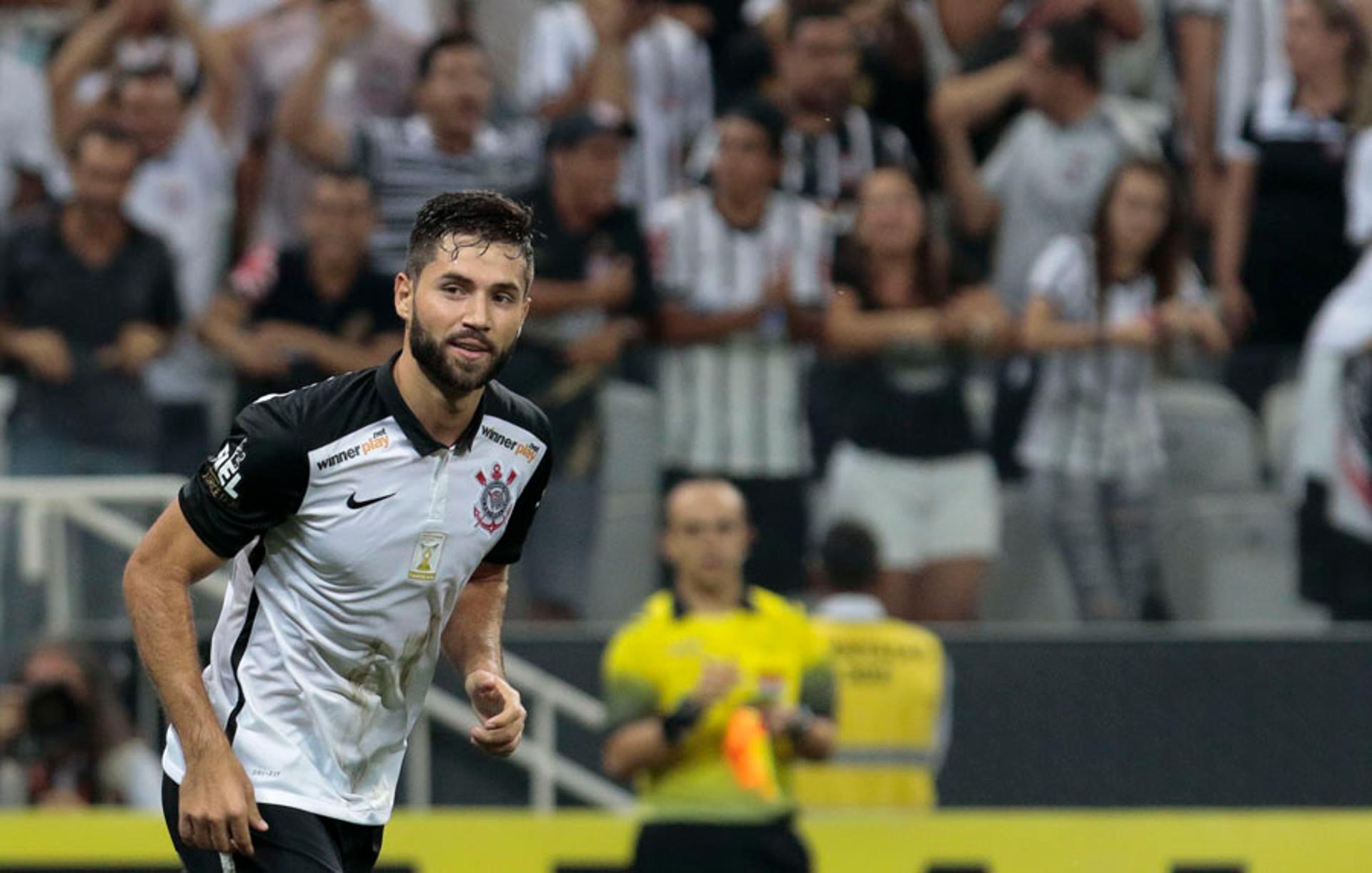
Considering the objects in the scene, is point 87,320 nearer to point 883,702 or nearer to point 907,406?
point 907,406

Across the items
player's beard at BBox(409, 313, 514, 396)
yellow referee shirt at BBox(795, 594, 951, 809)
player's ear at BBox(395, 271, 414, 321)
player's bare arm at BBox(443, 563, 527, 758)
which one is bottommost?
yellow referee shirt at BBox(795, 594, 951, 809)

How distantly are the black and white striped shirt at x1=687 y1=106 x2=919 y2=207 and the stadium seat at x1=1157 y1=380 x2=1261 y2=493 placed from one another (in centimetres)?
169

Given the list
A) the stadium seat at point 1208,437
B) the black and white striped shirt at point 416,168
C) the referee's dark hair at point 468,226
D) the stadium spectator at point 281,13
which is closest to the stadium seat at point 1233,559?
the stadium seat at point 1208,437

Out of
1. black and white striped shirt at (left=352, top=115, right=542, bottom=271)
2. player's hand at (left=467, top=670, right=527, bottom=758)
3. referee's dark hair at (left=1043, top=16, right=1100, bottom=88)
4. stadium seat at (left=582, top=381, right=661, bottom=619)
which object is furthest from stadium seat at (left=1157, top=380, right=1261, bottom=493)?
player's hand at (left=467, top=670, right=527, bottom=758)

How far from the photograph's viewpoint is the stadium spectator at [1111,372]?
8.91m

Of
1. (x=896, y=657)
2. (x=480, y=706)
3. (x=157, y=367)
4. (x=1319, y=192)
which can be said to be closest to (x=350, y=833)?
(x=480, y=706)

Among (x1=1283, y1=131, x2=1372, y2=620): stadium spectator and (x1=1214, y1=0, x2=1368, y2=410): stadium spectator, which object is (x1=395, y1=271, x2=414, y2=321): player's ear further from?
(x1=1214, y1=0, x2=1368, y2=410): stadium spectator

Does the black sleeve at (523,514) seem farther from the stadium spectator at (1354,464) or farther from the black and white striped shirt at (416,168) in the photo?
the stadium spectator at (1354,464)

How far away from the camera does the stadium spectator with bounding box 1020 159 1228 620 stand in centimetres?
891

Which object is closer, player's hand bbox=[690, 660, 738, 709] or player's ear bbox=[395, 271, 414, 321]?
player's ear bbox=[395, 271, 414, 321]

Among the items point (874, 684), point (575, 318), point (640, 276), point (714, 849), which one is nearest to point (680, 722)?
point (714, 849)

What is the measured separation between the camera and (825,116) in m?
9.85

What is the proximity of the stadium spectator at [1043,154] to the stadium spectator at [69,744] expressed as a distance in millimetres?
3999

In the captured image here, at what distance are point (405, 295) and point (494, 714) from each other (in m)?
0.88
